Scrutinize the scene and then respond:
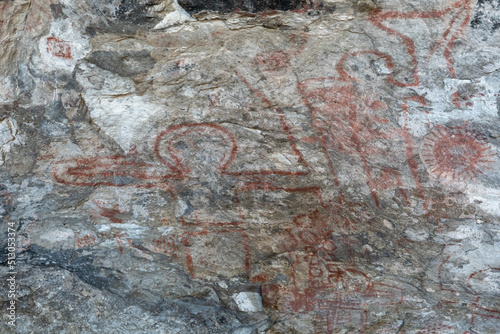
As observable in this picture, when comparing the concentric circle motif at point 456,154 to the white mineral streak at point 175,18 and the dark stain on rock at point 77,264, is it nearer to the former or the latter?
the white mineral streak at point 175,18

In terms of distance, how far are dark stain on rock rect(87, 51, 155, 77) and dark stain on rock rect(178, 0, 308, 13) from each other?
0.34 m

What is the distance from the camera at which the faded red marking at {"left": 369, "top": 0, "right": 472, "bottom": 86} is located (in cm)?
226

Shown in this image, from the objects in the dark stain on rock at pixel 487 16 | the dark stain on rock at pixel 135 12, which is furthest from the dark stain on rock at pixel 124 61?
the dark stain on rock at pixel 487 16

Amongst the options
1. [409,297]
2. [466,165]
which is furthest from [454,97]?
[409,297]

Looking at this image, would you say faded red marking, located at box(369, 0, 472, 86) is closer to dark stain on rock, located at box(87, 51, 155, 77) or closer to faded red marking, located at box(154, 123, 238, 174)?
faded red marking, located at box(154, 123, 238, 174)

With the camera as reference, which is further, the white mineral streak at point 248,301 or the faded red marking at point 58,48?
the white mineral streak at point 248,301

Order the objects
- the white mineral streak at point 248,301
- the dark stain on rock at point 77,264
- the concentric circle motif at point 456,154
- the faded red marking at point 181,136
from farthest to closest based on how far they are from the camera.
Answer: the white mineral streak at point 248,301
the dark stain on rock at point 77,264
the faded red marking at point 181,136
the concentric circle motif at point 456,154

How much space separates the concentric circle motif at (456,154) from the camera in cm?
234

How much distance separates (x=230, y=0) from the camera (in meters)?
2.34

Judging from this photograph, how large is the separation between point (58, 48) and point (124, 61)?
1.09 ft

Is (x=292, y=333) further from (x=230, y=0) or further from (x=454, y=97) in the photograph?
(x=230, y=0)

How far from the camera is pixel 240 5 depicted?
7.68 ft

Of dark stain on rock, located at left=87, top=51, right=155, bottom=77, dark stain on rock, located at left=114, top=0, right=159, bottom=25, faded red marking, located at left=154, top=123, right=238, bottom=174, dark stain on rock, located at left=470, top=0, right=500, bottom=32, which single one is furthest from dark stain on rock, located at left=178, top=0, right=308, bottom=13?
dark stain on rock, located at left=470, top=0, right=500, bottom=32

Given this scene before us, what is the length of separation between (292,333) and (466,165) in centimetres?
139
